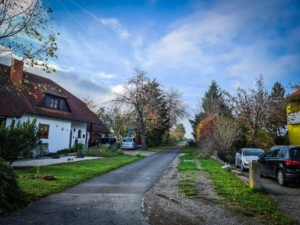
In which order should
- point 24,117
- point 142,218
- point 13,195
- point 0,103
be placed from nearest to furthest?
point 142,218 < point 13,195 < point 0,103 < point 24,117

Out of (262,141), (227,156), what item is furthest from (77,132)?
(262,141)

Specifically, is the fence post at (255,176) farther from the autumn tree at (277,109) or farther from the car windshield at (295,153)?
the autumn tree at (277,109)

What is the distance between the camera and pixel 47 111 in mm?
22672

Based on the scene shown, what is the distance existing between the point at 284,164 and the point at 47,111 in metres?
20.7

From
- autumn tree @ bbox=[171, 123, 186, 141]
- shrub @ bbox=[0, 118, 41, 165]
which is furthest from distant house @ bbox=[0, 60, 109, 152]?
autumn tree @ bbox=[171, 123, 186, 141]

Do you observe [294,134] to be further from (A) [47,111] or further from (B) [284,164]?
(A) [47,111]

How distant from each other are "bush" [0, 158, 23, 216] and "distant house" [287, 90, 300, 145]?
997 inches

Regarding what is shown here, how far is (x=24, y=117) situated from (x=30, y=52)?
14.8m

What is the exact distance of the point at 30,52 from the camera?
7.54m

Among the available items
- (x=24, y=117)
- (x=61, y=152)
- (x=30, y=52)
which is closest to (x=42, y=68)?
(x=30, y=52)

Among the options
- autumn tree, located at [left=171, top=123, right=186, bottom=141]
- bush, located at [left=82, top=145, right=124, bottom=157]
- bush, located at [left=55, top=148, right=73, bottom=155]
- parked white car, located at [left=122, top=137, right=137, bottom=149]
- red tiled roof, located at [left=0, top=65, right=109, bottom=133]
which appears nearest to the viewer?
red tiled roof, located at [left=0, top=65, right=109, bottom=133]

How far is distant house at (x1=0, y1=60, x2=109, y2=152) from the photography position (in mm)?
18609

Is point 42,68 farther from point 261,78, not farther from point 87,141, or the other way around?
point 87,141

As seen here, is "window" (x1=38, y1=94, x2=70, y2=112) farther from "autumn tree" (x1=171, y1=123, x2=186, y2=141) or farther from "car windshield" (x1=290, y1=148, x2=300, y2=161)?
"autumn tree" (x1=171, y1=123, x2=186, y2=141)
